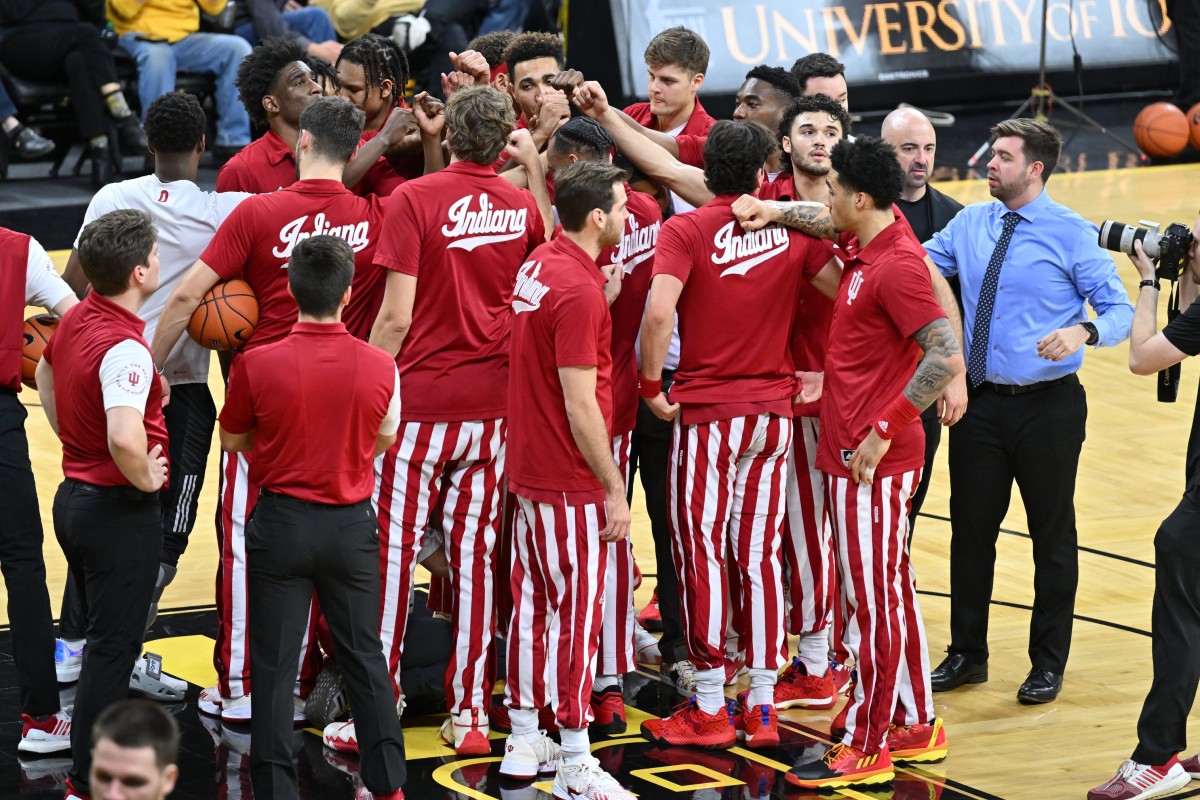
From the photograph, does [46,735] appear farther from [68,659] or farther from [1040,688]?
[1040,688]

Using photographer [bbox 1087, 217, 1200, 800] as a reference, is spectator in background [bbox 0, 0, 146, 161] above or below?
above

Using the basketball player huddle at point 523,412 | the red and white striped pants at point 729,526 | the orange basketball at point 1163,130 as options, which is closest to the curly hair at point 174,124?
the basketball player huddle at point 523,412

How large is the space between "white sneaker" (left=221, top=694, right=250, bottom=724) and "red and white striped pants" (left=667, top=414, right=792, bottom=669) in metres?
1.64

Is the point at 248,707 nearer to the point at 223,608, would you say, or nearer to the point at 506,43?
the point at 223,608

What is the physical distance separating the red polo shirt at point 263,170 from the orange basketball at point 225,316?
27.3 inches

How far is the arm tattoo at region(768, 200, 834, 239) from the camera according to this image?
639cm

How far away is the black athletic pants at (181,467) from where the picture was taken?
6.91m

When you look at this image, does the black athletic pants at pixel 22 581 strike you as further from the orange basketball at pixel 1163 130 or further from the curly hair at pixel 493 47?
the orange basketball at pixel 1163 130

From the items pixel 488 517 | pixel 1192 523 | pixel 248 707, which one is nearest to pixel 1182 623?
pixel 1192 523

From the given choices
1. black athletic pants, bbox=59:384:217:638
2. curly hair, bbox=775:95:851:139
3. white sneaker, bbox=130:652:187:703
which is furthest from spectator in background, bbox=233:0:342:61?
white sneaker, bbox=130:652:187:703

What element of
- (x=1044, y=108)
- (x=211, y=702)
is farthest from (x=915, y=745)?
(x=1044, y=108)

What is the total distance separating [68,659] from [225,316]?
1.55 metres

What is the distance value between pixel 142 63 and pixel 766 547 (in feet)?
32.1

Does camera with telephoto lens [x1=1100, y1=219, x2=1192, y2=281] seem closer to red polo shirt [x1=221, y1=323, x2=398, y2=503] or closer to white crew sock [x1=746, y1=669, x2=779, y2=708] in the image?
white crew sock [x1=746, y1=669, x2=779, y2=708]
